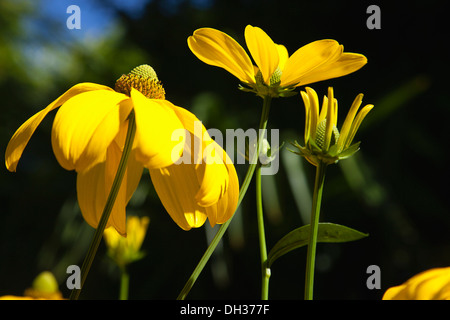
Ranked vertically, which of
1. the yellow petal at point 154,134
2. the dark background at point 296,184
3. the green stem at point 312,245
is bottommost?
the green stem at point 312,245

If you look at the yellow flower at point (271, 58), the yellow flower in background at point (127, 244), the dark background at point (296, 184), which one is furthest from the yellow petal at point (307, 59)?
the dark background at point (296, 184)

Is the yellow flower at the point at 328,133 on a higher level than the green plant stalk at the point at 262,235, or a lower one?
higher

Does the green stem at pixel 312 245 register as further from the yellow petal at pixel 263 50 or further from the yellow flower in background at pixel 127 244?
the yellow flower in background at pixel 127 244

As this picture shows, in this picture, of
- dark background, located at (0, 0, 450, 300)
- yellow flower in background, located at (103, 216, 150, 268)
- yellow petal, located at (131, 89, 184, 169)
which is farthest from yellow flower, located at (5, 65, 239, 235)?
dark background, located at (0, 0, 450, 300)

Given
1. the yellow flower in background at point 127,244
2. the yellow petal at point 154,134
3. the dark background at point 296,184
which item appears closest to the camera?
the yellow petal at point 154,134

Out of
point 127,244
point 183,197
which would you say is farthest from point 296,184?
point 183,197

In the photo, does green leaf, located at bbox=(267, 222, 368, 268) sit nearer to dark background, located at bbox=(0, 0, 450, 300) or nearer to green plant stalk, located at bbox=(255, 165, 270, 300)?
green plant stalk, located at bbox=(255, 165, 270, 300)

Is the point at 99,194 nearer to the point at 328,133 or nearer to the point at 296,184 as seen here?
the point at 328,133
